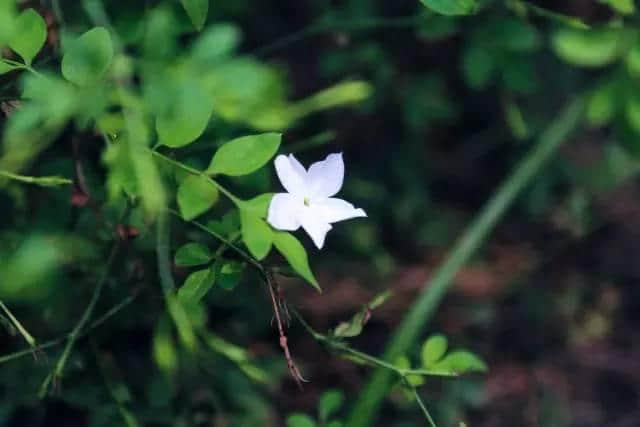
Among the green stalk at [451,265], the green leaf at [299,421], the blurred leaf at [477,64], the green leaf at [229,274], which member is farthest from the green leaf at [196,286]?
the blurred leaf at [477,64]

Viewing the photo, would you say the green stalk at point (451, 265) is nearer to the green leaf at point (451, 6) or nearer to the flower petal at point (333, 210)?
the flower petal at point (333, 210)

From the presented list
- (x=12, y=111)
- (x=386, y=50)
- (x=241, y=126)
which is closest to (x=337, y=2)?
(x=386, y=50)

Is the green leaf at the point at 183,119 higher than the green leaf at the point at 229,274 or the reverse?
higher

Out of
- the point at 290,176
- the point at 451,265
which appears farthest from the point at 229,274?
the point at 451,265

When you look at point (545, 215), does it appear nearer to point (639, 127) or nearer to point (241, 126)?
point (639, 127)

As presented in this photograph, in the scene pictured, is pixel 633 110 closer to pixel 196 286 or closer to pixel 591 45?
pixel 591 45
